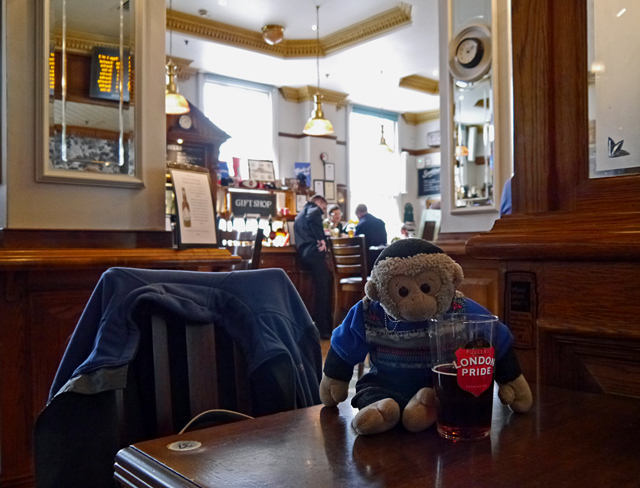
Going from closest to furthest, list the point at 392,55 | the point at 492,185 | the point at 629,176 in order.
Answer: the point at 629,176 → the point at 492,185 → the point at 392,55

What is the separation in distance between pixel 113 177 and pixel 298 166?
21.7 ft

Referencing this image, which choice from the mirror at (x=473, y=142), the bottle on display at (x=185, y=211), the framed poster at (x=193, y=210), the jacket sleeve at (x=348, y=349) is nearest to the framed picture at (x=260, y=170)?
the mirror at (x=473, y=142)

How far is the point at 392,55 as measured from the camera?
738 cm

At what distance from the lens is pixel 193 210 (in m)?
2.58

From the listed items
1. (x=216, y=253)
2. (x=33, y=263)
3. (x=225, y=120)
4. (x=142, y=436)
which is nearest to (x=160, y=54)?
(x=216, y=253)

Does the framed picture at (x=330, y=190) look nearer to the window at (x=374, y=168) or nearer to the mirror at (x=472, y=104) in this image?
the window at (x=374, y=168)

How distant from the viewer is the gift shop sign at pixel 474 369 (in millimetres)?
666

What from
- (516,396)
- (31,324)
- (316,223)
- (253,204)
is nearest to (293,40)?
(253,204)

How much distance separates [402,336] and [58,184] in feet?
6.07

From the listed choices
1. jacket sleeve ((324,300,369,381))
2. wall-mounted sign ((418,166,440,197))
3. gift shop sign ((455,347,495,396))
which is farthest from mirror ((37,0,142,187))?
wall-mounted sign ((418,166,440,197))

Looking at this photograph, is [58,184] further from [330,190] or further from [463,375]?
[330,190]

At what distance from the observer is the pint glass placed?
65 centimetres

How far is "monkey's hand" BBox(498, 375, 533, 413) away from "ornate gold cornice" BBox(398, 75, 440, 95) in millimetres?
8406

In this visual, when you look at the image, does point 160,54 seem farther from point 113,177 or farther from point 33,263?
point 33,263
